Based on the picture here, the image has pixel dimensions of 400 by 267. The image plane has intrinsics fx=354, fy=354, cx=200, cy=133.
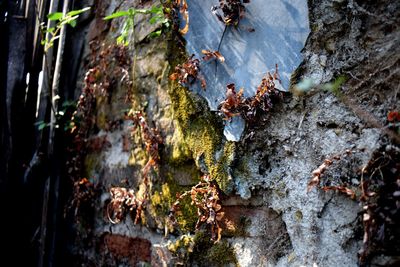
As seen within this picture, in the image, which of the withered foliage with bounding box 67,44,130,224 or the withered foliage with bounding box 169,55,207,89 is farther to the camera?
the withered foliage with bounding box 67,44,130,224

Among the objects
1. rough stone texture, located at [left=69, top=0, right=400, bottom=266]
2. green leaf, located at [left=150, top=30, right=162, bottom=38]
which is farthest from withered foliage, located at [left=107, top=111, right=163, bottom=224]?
green leaf, located at [left=150, top=30, right=162, bottom=38]

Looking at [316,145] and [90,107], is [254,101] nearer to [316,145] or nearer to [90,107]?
[316,145]

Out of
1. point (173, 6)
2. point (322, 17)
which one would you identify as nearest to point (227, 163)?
point (322, 17)

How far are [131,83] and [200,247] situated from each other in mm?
700

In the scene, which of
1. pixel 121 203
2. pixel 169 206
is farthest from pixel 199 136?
pixel 121 203

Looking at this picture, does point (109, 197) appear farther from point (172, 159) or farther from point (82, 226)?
point (172, 159)

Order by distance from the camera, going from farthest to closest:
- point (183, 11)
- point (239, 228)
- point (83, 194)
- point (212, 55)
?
1. point (83, 194)
2. point (183, 11)
3. point (212, 55)
4. point (239, 228)

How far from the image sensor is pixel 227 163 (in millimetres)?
960

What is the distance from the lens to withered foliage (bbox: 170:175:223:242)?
38.1 inches

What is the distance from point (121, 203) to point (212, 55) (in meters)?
0.66

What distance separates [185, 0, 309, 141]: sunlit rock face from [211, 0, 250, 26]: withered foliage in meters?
0.01

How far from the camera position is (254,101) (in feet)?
3.05

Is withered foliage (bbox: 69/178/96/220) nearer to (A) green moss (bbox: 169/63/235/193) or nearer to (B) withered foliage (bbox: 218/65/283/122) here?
(A) green moss (bbox: 169/63/235/193)

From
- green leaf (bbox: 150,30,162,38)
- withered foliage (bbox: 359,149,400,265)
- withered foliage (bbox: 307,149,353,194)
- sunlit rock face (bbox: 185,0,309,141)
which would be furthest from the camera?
green leaf (bbox: 150,30,162,38)
